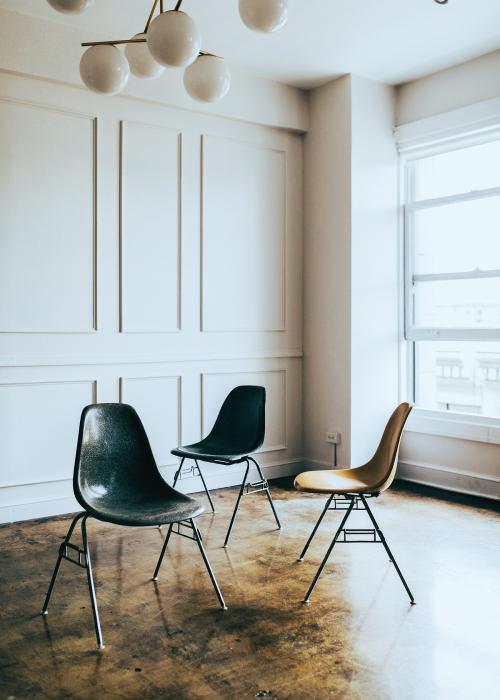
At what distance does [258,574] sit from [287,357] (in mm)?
2574

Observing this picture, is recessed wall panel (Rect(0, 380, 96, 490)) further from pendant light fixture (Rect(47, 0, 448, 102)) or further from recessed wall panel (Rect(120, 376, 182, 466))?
pendant light fixture (Rect(47, 0, 448, 102))

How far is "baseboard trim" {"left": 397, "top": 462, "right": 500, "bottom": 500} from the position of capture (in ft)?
16.9

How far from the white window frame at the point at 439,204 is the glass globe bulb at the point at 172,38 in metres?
3.29

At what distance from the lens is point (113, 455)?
3326mm

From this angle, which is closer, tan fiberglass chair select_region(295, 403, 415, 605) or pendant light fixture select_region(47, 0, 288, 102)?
pendant light fixture select_region(47, 0, 288, 102)

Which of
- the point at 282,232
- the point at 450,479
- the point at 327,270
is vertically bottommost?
the point at 450,479

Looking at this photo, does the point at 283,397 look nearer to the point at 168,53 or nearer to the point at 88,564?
the point at 88,564

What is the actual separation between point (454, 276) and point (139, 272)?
7.99ft

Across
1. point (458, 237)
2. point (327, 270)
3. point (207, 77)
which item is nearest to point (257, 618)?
point (207, 77)

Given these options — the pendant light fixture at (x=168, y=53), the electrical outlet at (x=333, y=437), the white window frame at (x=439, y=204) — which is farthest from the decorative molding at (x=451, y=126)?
the pendant light fixture at (x=168, y=53)

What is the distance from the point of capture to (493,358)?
5227 millimetres

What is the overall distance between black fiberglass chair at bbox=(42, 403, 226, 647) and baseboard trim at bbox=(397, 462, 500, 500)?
275 centimetres

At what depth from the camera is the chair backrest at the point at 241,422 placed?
14.5 feet

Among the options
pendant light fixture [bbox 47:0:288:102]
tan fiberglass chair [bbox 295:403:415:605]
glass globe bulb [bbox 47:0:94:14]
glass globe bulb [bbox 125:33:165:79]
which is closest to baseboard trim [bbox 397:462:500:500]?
tan fiberglass chair [bbox 295:403:415:605]
